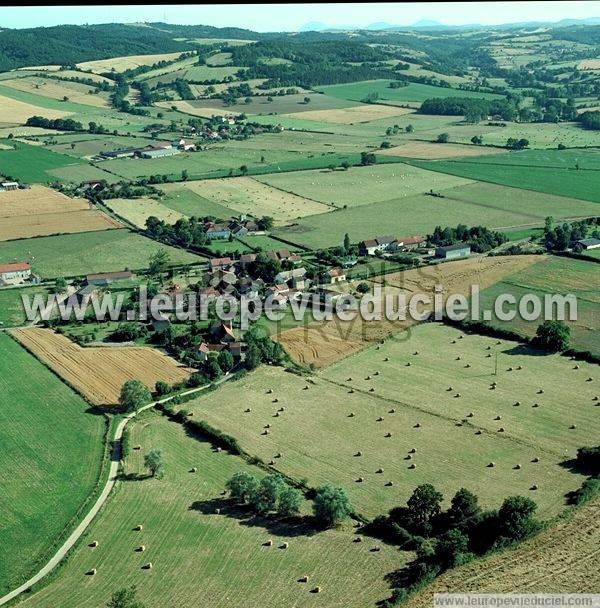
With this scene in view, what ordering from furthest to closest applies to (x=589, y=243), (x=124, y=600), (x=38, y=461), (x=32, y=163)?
1. (x=32, y=163)
2. (x=589, y=243)
3. (x=38, y=461)
4. (x=124, y=600)

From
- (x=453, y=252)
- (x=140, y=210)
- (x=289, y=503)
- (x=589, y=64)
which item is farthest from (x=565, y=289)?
(x=589, y=64)

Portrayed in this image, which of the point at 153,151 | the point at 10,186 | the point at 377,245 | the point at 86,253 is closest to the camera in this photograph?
the point at 377,245

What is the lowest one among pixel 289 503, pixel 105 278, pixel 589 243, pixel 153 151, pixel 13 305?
pixel 289 503

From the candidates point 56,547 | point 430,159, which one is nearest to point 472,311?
point 56,547

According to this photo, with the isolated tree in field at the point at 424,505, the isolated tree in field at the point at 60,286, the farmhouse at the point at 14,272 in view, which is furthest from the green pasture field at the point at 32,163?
the isolated tree in field at the point at 424,505

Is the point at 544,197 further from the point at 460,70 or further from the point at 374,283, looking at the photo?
the point at 460,70

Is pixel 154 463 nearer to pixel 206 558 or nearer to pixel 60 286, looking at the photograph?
pixel 206 558
